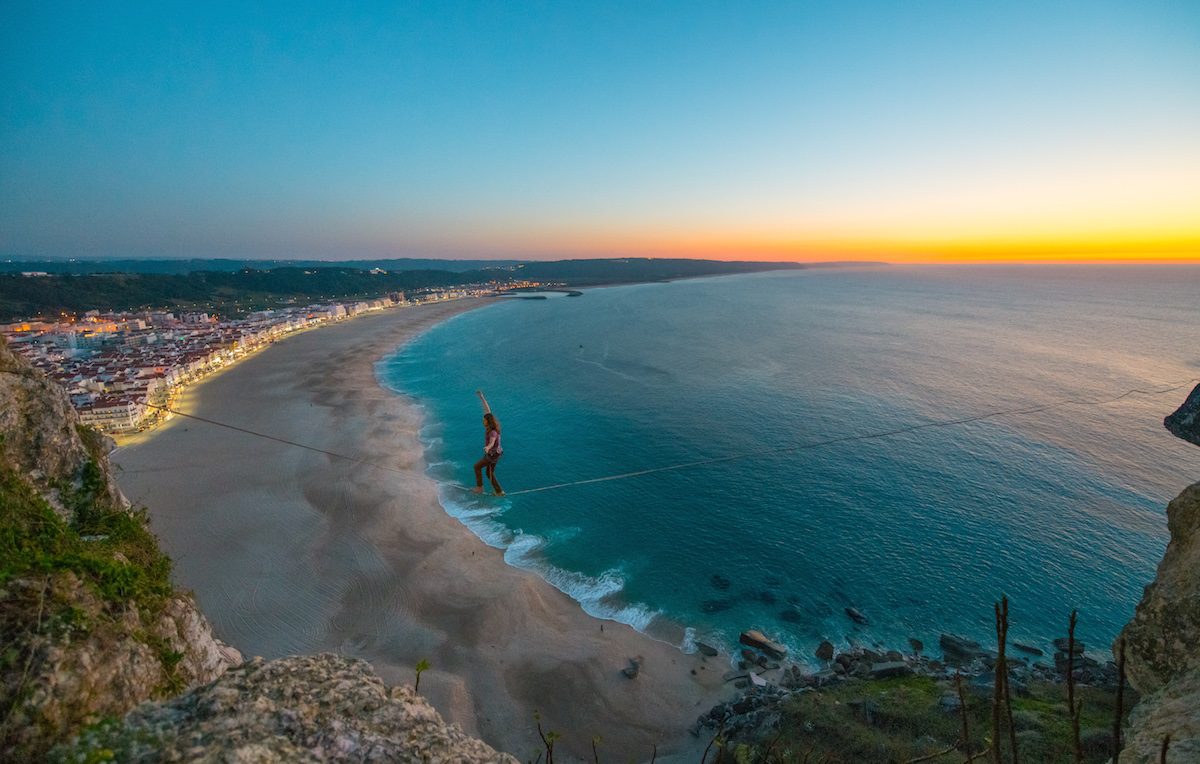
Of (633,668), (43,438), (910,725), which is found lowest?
(633,668)

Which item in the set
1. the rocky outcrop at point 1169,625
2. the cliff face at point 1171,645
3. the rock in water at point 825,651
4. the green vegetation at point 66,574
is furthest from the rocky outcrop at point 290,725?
the rock in water at point 825,651

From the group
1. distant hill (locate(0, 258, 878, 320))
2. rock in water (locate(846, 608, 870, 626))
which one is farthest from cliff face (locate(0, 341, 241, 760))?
distant hill (locate(0, 258, 878, 320))

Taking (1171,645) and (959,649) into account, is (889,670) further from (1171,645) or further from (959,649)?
(1171,645)

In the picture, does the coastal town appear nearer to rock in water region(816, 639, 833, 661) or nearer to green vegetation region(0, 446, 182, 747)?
→ green vegetation region(0, 446, 182, 747)

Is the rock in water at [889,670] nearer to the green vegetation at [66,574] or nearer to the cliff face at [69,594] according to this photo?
the cliff face at [69,594]

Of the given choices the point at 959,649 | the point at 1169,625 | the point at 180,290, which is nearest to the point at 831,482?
the point at 959,649

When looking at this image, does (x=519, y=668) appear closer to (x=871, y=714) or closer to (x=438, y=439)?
(x=871, y=714)
